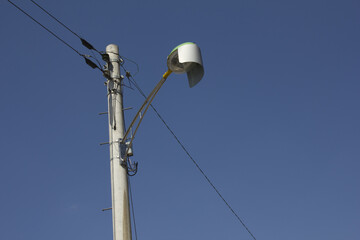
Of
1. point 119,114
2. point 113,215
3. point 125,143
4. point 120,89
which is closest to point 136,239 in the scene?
point 113,215

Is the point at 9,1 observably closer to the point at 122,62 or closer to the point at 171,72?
the point at 122,62

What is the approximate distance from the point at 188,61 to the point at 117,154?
2.02 m

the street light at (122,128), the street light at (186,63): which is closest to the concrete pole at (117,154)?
the street light at (122,128)

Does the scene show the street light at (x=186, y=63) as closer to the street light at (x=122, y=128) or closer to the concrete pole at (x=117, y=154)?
the street light at (x=122, y=128)

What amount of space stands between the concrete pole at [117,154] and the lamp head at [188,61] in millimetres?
1491

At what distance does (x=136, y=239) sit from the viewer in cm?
773

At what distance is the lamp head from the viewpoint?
675 cm

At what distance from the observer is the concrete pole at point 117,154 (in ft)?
22.2

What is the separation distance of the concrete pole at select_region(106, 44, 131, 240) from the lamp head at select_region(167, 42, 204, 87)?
1491 mm

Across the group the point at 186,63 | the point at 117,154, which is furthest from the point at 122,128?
the point at 186,63

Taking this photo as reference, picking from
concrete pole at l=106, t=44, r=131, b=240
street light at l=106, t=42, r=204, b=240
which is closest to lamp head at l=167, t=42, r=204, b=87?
street light at l=106, t=42, r=204, b=240

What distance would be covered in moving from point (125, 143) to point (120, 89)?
114 centimetres

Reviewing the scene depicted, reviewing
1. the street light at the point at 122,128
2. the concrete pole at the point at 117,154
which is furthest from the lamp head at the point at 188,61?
the concrete pole at the point at 117,154

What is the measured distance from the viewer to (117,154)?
7.35 m
